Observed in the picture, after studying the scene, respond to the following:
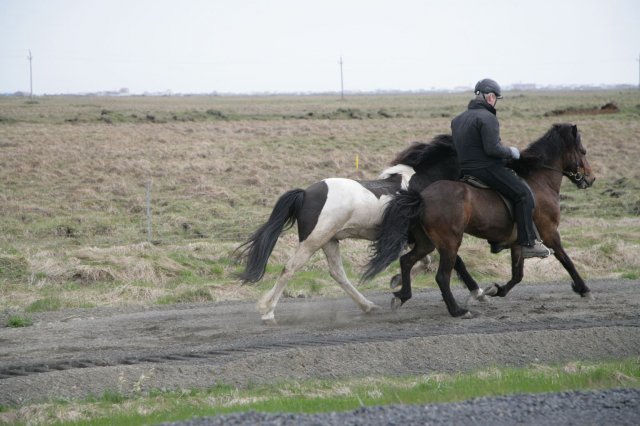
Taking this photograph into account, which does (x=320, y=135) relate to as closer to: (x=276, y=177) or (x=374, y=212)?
(x=276, y=177)

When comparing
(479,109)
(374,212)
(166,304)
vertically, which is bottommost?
(166,304)

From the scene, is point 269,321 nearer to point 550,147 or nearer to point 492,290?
point 492,290

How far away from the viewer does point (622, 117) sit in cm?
5025

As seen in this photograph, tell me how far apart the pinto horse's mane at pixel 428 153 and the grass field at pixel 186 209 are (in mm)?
2776

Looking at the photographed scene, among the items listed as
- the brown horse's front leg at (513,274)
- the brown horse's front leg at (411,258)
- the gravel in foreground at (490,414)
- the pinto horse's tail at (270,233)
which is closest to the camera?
the gravel in foreground at (490,414)

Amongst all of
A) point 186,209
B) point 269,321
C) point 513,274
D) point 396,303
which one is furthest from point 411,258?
point 186,209

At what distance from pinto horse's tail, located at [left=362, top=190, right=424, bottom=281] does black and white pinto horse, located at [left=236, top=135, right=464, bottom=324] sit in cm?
25

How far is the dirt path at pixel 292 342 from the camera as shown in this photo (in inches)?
324

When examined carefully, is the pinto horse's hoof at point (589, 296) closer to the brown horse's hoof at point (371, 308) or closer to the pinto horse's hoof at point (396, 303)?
the pinto horse's hoof at point (396, 303)

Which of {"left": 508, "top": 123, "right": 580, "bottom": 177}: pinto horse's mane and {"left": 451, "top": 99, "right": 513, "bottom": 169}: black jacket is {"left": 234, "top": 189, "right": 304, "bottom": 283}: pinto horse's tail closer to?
{"left": 451, "top": 99, "right": 513, "bottom": 169}: black jacket

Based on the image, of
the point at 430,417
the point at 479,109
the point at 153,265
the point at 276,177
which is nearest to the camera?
the point at 430,417

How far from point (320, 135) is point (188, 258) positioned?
26.1 metres

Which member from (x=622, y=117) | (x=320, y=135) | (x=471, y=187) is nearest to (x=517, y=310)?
(x=471, y=187)

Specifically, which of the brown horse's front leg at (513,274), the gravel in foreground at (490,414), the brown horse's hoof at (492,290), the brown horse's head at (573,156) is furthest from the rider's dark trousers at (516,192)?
the gravel in foreground at (490,414)
